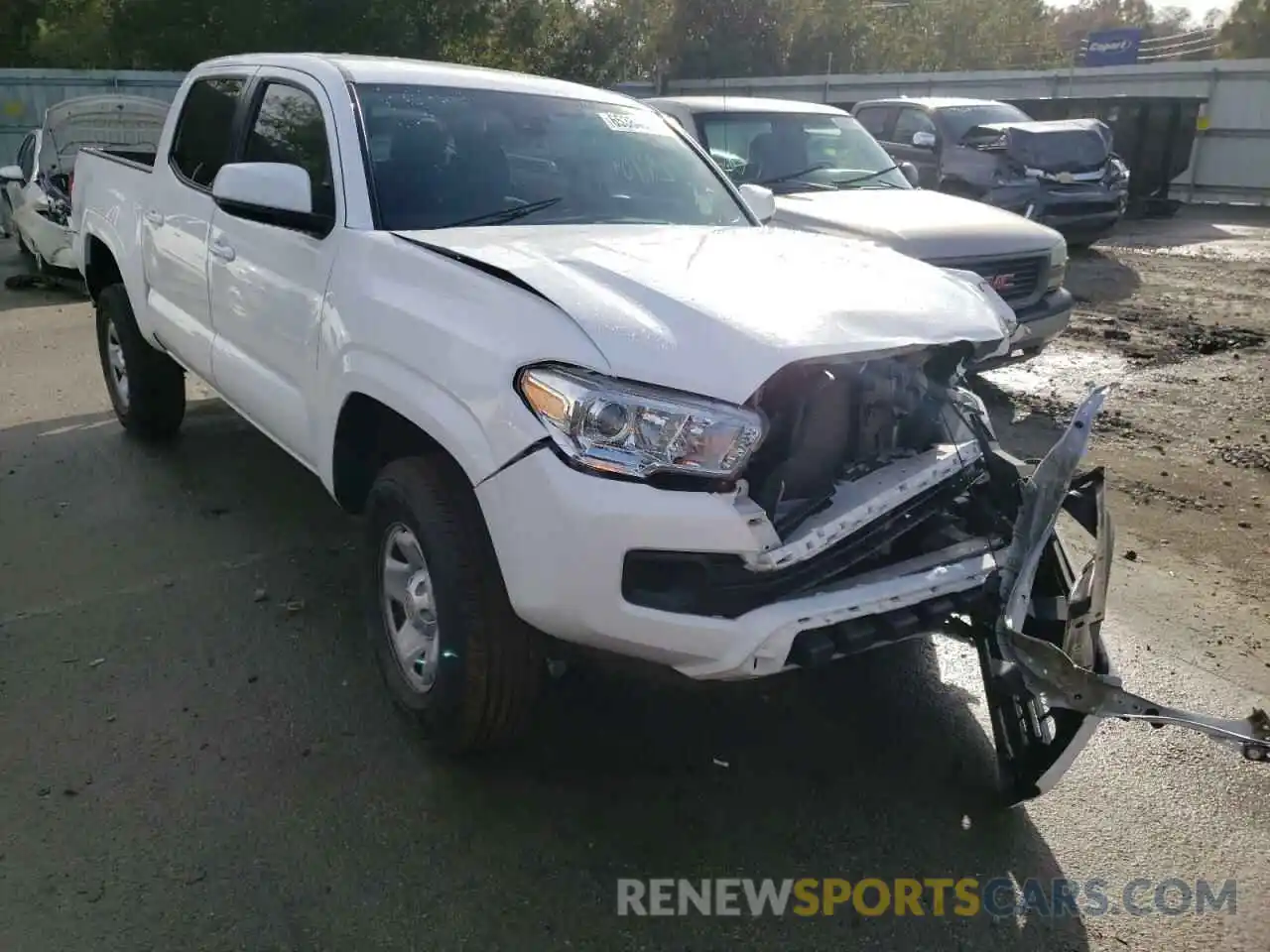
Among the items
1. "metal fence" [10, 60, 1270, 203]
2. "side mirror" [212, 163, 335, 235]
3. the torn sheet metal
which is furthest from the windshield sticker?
"metal fence" [10, 60, 1270, 203]

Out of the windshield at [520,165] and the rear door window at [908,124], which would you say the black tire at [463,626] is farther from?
the rear door window at [908,124]

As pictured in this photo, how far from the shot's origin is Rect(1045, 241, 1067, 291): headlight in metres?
7.03

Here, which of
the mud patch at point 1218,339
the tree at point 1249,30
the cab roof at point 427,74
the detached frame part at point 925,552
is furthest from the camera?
the tree at point 1249,30

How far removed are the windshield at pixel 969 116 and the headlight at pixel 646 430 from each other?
1129 cm

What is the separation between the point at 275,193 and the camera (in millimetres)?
3410

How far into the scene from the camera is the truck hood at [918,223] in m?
6.59

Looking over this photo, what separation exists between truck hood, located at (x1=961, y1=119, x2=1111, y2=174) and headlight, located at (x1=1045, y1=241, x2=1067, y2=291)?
226 inches

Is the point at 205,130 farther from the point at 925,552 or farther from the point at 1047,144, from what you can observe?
the point at 1047,144

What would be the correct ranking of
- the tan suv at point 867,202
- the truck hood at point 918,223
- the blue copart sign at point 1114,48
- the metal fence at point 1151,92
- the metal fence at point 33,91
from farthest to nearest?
the blue copart sign at point 1114,48, the metal fence at point 1151,92, the metal fence at point 33,91, the tan suv at point 867,202, the truck hood at point 918,223

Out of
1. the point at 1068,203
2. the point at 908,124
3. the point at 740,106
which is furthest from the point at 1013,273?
the point at 908,124

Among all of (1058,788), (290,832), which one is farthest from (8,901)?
(1058,788)

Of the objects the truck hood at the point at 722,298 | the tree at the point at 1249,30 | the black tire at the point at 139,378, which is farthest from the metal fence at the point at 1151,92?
the tree at the point at 1249,30

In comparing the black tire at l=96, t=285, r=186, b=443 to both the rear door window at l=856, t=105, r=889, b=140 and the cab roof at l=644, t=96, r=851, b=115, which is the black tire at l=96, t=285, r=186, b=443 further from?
the rear door window at l=856, t=105, r=889, b=140

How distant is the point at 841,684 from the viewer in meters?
3.69
